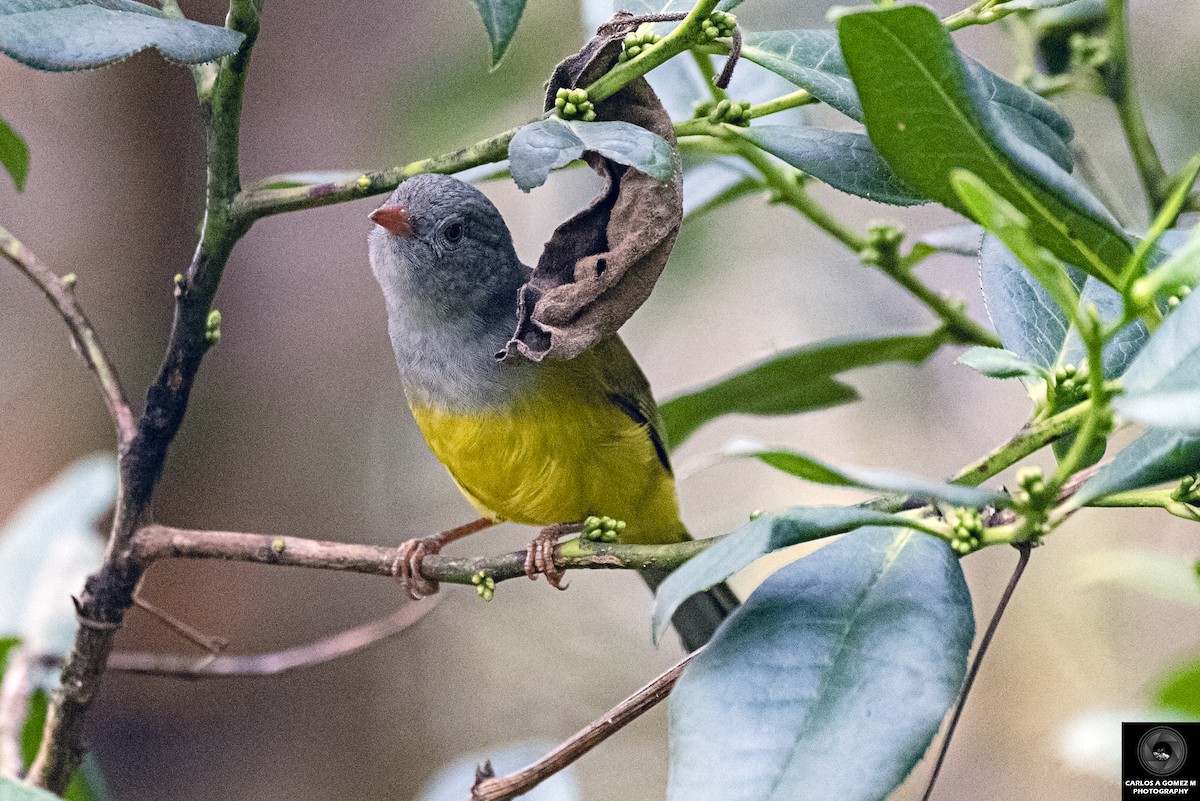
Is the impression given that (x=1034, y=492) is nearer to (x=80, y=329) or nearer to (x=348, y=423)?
(x=80, y=329)

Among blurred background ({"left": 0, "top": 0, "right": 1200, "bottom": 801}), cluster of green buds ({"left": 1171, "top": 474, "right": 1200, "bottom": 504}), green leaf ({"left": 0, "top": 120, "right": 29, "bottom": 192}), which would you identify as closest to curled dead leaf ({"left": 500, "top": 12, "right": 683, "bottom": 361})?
cluster of green buds ({"left": 1171, "top": 474, "right": 1200, "bottom": 504})

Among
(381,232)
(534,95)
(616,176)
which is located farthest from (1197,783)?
(534,95)

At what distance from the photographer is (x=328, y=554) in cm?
168

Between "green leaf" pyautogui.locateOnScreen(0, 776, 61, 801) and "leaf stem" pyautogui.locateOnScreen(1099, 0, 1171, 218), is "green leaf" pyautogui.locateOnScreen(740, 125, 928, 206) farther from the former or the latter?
"green leaf" pyautogui.locateOnScreen(0, 776, 61, 801)

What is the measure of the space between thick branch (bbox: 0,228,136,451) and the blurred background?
2.66m

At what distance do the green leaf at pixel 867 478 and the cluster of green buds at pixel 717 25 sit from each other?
20.4 inches

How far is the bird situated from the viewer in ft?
7.63

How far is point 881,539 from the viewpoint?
46.6 inches

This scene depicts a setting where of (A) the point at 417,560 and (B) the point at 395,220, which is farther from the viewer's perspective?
(B) the point at 395,220

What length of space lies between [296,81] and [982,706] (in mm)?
4488

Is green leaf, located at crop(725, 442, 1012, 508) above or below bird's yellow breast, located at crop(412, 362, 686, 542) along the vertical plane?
below

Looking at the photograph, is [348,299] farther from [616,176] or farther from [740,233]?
[616,176]

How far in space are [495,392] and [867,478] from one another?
4.84 ft

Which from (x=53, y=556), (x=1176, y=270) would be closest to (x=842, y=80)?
(x=1176, y=270)
